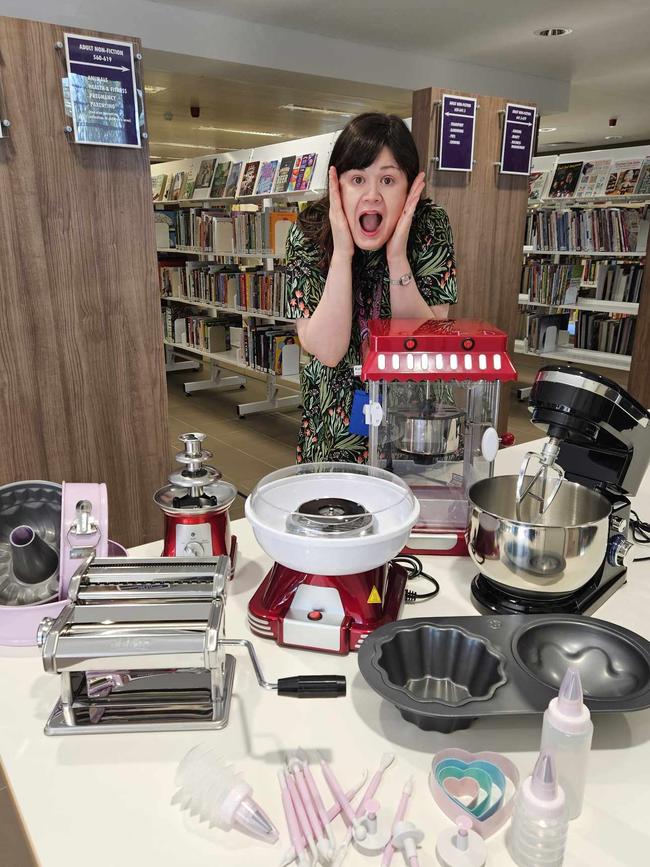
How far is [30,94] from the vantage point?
80.4 inches

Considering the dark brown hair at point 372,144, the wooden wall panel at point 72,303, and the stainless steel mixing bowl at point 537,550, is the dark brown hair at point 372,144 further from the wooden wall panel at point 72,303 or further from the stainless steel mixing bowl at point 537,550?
the wooden wall panel at point 72,303

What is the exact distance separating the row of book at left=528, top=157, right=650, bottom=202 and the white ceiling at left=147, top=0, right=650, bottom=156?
33.8 inches

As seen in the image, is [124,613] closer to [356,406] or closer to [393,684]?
[393,684]

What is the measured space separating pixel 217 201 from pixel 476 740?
5925 mm

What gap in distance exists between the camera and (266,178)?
503 cm

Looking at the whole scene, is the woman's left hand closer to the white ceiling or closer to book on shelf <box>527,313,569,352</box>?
the white ceiling

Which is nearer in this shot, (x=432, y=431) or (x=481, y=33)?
(x=432, y=431)

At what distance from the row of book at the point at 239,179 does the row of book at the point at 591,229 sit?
2275mm

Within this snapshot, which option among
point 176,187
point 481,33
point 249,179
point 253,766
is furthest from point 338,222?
point 176,187

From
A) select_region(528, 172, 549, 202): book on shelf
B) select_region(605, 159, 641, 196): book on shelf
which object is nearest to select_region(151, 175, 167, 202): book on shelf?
select_region(528, 172, 549, 202): book on shelf

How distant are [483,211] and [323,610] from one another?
3.45 meters

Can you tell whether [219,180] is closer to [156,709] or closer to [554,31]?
[554,31]

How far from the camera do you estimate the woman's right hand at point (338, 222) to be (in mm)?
1463

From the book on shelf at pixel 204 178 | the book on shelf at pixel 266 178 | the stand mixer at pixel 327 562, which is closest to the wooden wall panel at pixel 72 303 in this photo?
the stand mixer at pixel 327 562
